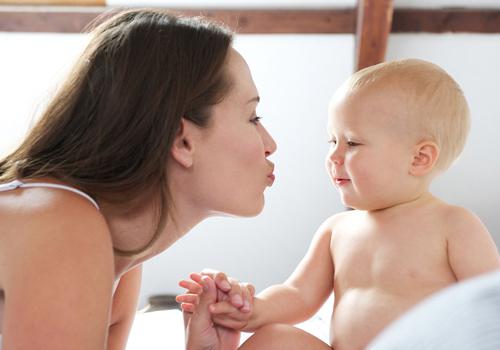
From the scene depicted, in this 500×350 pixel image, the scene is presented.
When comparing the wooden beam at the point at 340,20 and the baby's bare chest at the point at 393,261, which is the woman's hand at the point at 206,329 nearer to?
the baby's bare chest at the point at 393,261

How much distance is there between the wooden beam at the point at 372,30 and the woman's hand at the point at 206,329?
2.45 m

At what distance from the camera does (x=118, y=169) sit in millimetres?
1381

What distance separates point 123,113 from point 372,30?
264 cm

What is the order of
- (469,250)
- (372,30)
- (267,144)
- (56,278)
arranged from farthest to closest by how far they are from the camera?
(372,30), (267,144), (469,250), (56,278)

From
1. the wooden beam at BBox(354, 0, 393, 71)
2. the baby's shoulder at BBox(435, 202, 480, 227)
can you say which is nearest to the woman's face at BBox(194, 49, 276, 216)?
the baby's shoulder at BBox(435, 202, 480, 227)

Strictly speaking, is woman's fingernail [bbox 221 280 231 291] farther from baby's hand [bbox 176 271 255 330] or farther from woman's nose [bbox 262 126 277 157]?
woman's nose [bbox 262 126 277 157]

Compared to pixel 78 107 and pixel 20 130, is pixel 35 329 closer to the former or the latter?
pixel 78 107

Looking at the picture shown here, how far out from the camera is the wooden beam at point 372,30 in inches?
145

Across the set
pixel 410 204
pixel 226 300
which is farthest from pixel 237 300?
pixel 410 204

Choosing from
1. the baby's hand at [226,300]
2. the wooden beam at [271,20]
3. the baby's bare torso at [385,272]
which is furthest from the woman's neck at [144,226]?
the wooden beam at [271,20]

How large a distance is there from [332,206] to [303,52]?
96 cm

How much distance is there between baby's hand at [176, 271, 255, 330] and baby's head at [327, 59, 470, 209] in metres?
0.31

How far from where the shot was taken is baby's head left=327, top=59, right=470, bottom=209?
62.3 inches

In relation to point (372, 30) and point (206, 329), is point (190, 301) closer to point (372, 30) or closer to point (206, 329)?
point (206, 329)
